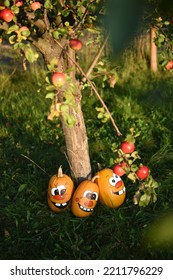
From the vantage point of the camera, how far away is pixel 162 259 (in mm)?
2512

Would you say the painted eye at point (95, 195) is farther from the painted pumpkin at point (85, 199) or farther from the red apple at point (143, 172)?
the red apple at point (143, 172)

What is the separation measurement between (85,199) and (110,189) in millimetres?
205

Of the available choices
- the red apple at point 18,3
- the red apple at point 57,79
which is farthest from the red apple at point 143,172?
the red apple at point 18,3

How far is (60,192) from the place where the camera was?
2.94 meters

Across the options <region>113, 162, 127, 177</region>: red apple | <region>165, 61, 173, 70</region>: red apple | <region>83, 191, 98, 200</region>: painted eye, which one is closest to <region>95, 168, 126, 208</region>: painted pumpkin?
<region>83, 191, 98, 200</region>: painted eye

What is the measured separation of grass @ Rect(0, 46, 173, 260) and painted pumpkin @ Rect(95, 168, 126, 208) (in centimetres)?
6

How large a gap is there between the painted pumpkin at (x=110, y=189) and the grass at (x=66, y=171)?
0.06 m

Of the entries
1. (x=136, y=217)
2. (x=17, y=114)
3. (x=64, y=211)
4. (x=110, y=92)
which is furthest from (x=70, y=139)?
(x=110, y=92)

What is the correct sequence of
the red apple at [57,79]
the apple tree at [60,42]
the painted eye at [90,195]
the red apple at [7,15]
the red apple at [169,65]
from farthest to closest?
the painted eye at [90,195] → the red apple at [169,65] → the red apple at [7,15] → the apple tree at [60,42] → the red apple at [57,79]

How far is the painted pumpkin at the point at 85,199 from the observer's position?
9.42 ft

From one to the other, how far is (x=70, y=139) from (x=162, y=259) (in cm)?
104

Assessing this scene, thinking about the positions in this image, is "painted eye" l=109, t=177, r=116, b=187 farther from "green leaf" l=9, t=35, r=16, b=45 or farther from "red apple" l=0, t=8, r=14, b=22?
"red apple" l=0, t=8, r=14, b=22

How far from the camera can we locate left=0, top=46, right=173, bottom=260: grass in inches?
106
